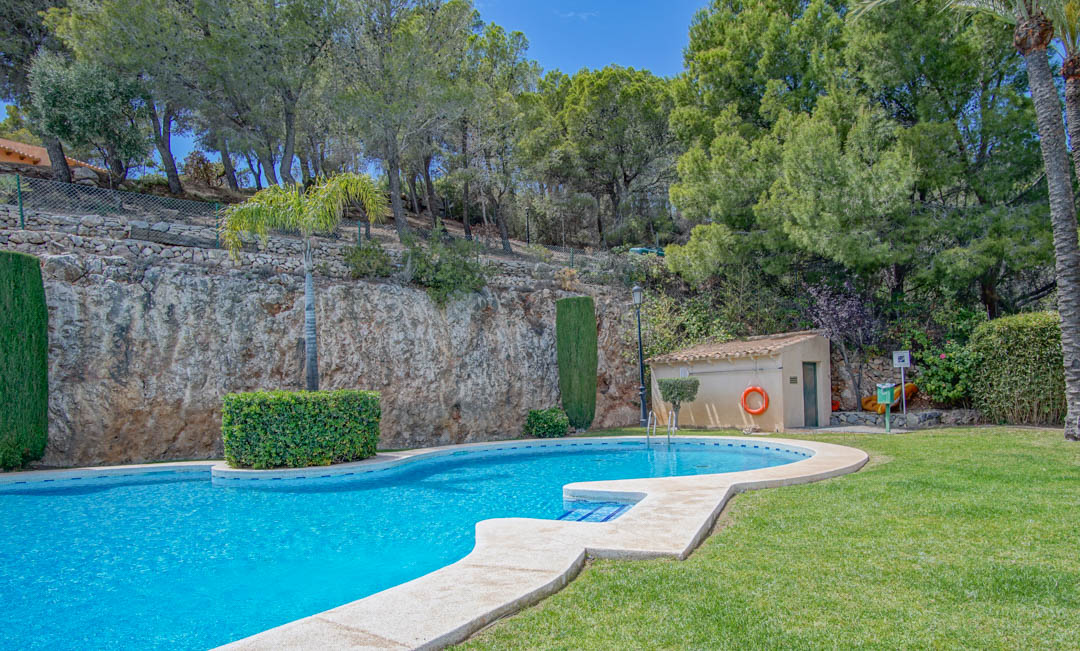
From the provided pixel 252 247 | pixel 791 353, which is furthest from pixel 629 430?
pixel 252 247

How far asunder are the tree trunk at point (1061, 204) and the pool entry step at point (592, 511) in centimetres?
884

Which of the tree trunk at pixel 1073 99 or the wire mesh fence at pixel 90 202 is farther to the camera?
the wire mesh fence at pixel 90 202

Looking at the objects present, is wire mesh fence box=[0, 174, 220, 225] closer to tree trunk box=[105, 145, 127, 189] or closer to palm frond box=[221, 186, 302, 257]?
tree trunk box=[105, 145, 127, 189]

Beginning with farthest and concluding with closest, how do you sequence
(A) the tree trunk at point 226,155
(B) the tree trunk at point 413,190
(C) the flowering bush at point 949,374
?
(B) the tree trunk at point 413,190, (A) the tree trunk at point 226,155, (C) the flowering bush at point 949,374

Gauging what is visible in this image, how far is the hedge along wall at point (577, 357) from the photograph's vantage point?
16625mm

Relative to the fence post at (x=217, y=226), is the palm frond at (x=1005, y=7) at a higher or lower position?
higher

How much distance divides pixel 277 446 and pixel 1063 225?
1375 cm

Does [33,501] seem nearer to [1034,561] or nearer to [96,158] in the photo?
[1034,561]

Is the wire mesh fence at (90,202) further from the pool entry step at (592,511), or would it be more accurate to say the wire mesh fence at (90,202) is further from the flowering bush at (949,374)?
the flowering bush at (949,374)

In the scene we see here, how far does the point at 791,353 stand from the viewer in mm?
15023

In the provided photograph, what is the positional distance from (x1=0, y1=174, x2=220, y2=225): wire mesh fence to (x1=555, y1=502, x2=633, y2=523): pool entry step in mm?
12620

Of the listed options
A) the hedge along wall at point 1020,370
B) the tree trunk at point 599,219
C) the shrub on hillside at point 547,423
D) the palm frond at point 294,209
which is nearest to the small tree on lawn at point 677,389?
the shrub on hillside at point 547,423

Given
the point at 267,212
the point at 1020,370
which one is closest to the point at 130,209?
the point at 267,212

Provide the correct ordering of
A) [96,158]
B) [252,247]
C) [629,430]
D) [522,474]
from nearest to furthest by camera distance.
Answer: [522,474] → [252,247] → [629,430] → [96,158]
